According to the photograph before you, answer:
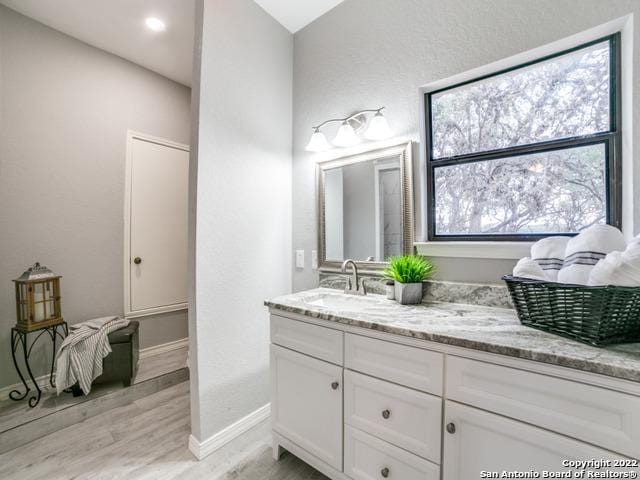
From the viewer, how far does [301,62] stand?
2129 millimetres

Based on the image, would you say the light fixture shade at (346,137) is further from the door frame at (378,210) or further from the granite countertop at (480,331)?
the granite countertop at (480,331)

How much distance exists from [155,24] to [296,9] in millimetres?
1115

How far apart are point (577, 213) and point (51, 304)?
127 inches

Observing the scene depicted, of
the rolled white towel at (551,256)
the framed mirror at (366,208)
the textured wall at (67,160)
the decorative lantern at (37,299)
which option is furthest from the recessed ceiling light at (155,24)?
the rolled white towel at (551,256)

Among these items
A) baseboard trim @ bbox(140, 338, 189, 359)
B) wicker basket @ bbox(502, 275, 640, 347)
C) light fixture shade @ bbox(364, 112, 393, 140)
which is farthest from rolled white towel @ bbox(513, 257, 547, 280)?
baseboard trim @ bbox(140, 338, 189, 359)

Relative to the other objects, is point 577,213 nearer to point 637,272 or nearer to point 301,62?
point 637,272

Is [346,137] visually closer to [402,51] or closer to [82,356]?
[402,51]

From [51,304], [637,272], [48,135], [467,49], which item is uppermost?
[467,49]

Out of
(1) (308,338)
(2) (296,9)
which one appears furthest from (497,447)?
(2) (296,9)

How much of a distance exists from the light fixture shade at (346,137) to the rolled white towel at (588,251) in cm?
124

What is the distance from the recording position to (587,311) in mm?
821

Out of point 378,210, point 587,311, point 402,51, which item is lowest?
point 587,311

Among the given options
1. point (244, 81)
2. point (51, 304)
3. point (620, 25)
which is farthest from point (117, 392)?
point (620, 25)

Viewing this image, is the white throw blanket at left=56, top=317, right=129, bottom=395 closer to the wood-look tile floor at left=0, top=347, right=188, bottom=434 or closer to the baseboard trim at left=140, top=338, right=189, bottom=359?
the wood-look tile floor at left=0, top=347, right=188, bottom=434
